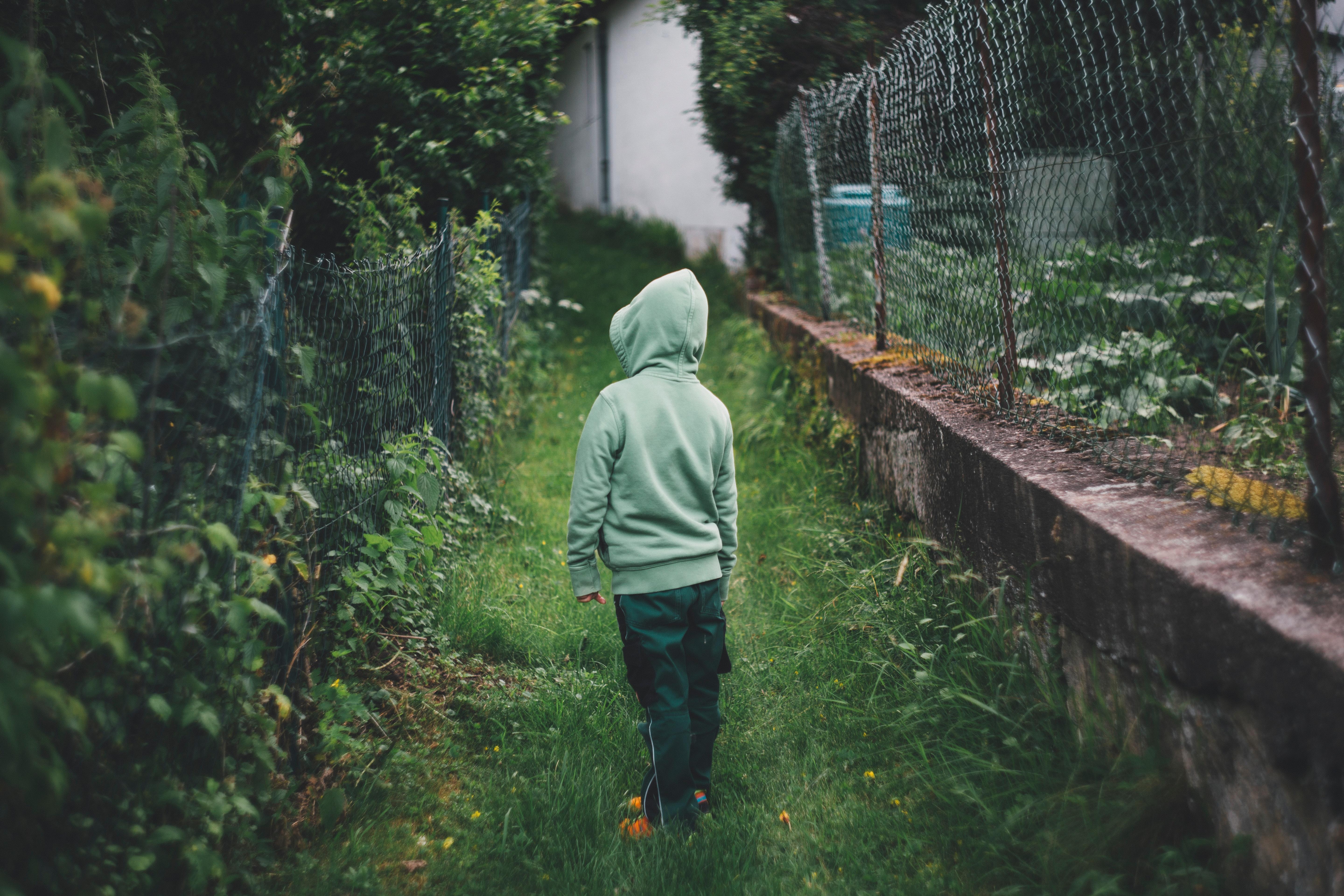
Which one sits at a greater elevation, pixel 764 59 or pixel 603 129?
pixel 603 129

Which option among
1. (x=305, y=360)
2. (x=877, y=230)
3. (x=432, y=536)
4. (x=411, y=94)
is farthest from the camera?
(x=411, y=94)

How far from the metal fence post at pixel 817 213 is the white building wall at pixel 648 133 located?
487 cm

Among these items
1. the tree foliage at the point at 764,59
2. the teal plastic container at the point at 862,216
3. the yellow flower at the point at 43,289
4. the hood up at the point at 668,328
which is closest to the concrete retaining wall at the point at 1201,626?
the hood up at the point at 668,328

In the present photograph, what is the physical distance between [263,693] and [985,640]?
77.8 inches

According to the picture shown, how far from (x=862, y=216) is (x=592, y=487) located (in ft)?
11.1

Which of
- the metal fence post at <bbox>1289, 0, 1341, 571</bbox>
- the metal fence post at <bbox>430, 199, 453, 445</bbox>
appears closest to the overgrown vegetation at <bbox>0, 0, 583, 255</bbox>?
the metal fence post at <bbox>430, 199, 453, 445</bbox>

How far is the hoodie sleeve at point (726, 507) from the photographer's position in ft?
8.34

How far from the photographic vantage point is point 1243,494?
220 centimetres

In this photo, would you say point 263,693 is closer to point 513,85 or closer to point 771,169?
point 513,85

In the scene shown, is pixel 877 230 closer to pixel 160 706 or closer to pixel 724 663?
pixel 724 663

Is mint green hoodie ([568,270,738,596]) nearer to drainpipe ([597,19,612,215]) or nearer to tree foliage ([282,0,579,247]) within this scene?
tree foliage ([282,0,579,247])

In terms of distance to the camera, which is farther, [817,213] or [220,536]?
[817,213]

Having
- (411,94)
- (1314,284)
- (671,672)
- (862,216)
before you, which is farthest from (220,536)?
(411,94)

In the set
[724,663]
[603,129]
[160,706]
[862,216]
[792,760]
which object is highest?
[603,129]
